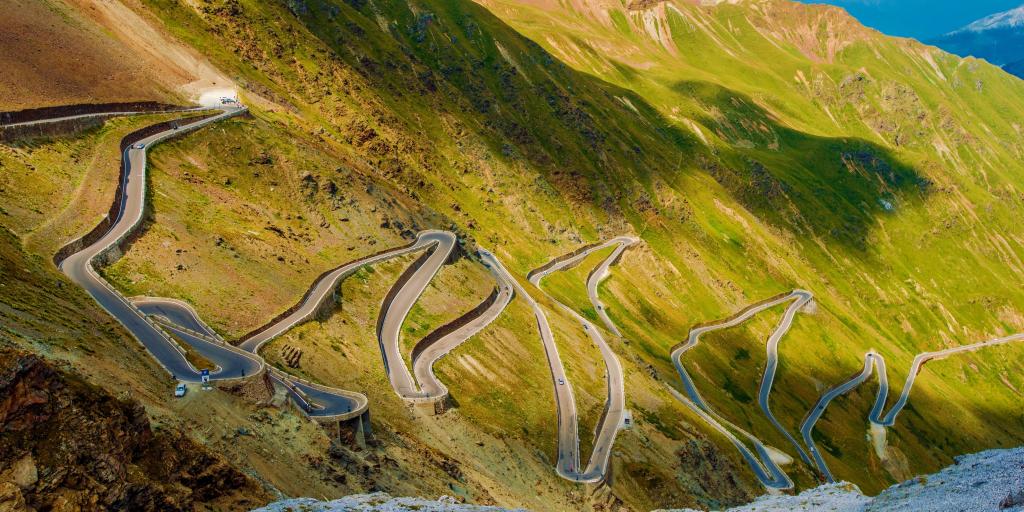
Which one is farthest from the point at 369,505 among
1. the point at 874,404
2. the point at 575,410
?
the point at 874,404

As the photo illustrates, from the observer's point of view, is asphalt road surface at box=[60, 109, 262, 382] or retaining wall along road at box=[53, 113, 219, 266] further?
retaining wall along road at box=[53, 113, 219, 266]

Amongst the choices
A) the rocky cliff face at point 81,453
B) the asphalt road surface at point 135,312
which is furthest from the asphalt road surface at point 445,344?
the rocky cliff face at point 81,453

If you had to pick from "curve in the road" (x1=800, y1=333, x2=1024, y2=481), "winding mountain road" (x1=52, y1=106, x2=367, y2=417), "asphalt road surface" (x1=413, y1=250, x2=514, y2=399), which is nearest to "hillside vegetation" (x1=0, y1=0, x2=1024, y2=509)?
"asphalt road surface" (x1=413, y1=250, x2=514, y2=399)

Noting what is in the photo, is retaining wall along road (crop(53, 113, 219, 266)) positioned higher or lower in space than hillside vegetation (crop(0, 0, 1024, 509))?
lower

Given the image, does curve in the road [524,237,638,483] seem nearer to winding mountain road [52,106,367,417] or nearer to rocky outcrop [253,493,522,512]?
winding mountain road [52,106,367,417]

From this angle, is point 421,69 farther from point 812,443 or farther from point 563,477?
point 563,477

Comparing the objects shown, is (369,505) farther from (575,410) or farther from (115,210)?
(115,210)
